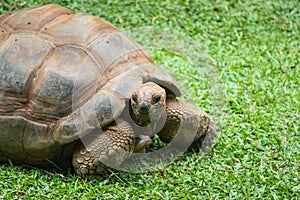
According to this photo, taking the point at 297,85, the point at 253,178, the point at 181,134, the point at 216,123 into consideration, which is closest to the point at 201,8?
the point at 297,85

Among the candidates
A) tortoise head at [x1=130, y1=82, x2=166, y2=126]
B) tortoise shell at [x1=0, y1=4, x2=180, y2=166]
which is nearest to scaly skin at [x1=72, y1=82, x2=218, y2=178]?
tortoise head at [x1=130, y1=82, x2=166, y2=126]

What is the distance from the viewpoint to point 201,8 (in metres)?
6.97

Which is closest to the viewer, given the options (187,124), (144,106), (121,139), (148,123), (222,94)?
(144,106)

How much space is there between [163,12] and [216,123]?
223 centimetres

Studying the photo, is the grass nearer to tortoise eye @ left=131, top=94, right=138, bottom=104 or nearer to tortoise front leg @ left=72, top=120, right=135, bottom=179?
tortoise front leg @ left=72, top=120, right=135, bottom=179

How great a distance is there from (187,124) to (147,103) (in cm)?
64

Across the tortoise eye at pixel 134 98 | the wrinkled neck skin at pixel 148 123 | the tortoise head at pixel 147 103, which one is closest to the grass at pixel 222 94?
the wrinkled neck skin at pixel 148 123

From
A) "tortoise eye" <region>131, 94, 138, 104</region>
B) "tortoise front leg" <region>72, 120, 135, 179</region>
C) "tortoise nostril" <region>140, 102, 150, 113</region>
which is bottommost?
"tortoise front leg" <region>72, 120, 135, 179</region>

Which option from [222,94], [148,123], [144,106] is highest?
[144,106]

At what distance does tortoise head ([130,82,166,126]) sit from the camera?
4.09 m

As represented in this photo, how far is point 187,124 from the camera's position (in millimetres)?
4602

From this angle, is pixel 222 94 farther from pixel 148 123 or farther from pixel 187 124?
pixel 148 123

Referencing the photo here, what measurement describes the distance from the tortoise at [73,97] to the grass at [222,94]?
213 mm

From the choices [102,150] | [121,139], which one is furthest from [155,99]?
[102,150]
